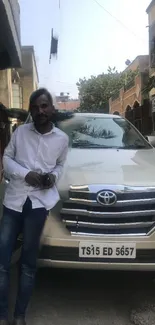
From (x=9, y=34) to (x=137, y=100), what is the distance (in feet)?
58.0

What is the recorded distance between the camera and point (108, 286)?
14.8 feet

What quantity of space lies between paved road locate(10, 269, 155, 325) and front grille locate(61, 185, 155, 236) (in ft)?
2.22

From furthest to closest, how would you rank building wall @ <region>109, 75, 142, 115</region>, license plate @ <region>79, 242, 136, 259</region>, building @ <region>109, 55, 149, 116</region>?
1. building wall @ <region>109, 75, 142, 115</region>
2. building @ <region>109, 55, 149, 116</region>
3. license plate @ <region>79, 242, 136, 259</region>

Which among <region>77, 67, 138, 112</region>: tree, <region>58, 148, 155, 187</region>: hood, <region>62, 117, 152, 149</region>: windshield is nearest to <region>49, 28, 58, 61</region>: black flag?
<region>62, 117, 152, 149</region>: windshield

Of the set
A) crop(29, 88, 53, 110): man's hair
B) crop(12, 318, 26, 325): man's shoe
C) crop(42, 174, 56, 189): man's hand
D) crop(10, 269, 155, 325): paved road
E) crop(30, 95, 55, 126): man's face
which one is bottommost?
crop(10, 269, 155, 325): paved road

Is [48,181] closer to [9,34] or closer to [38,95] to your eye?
[38,95]

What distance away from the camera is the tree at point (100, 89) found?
44.0 metres

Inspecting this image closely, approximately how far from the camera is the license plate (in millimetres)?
3635

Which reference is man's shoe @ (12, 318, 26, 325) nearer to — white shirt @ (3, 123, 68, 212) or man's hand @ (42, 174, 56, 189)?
white shirt @ (3, 123, 68, 212)

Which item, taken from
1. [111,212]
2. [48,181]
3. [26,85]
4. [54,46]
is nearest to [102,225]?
[111,212]

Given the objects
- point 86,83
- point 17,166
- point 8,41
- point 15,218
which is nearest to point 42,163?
point 17,166

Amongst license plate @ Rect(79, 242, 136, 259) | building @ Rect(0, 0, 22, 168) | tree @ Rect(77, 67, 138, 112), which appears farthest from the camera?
tree @ Rect(77, 67, 138, 112)

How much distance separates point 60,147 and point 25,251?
762 mm

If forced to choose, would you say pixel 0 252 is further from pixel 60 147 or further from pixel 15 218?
pixel 60 147
